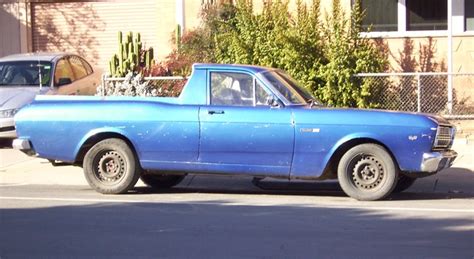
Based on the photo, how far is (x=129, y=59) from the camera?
58.3 ft

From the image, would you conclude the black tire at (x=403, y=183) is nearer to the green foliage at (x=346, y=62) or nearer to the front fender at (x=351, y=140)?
the front fender at (x=351, y=140)

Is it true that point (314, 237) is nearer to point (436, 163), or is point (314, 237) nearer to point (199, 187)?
point (436, 163)

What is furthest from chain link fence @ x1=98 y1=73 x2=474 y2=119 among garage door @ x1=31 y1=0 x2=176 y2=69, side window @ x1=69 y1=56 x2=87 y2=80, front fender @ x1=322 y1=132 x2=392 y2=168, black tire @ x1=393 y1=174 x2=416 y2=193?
front fender @ x1=322 y1=132 x2=392 y2=168

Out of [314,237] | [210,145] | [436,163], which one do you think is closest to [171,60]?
[210,145]

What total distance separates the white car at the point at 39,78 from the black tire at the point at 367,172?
784 centimetres

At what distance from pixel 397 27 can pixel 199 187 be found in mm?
7663

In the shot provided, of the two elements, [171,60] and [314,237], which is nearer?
[314,237]

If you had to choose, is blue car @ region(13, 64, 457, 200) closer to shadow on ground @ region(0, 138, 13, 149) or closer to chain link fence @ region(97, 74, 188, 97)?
chain link fence @ region(97, 74, 188, 97)

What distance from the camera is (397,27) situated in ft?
60.7

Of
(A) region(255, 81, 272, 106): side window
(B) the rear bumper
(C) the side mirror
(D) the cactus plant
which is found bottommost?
(B) the rear bumper

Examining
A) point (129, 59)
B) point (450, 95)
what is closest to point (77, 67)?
Answer: point (129, 59)

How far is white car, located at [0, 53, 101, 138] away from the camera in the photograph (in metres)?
16.9

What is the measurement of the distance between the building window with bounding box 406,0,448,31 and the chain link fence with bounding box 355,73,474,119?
154 cm

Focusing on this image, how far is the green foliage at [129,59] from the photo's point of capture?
57.9 feet
